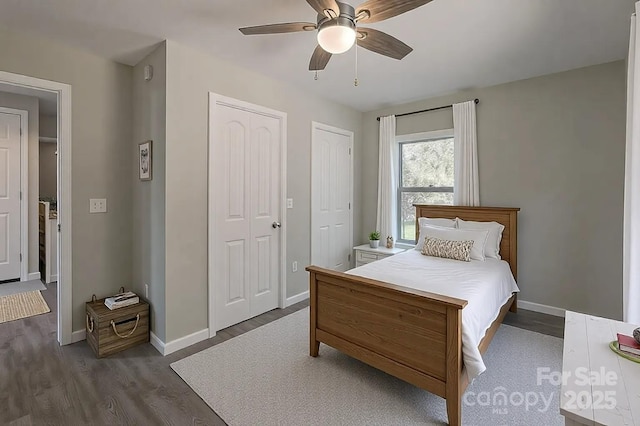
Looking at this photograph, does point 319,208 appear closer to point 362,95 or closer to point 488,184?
point 362,95

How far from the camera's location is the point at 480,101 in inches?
143

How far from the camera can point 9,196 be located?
4.13 metres

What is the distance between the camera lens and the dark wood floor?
179 centimetres

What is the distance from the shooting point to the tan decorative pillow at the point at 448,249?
9.98ft

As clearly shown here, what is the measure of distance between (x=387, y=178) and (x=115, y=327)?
3.52m

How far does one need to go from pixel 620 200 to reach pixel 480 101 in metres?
1.69

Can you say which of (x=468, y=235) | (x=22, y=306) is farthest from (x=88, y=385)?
(x=468, y=235)

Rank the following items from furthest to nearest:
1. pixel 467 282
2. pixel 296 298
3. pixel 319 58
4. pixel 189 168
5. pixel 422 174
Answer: pixel 422 174
pixel 296 298
pixel 189 168
pixel 467 282
pixel 319 58

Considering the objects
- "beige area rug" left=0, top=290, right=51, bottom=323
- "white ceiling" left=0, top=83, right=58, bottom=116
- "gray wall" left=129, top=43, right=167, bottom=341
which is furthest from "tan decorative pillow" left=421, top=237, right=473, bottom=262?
"white ceiling" left=0, top=83, right=58, bottom=116

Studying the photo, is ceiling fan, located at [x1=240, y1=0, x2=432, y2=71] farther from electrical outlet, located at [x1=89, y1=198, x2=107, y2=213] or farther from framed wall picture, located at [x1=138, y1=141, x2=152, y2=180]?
electrical outlet, located at [x1=89, y1=198, x2=107, y2=213]

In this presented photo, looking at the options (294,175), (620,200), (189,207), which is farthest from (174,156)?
(620,200)

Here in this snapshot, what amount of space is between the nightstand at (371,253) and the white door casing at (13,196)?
4.64 metres

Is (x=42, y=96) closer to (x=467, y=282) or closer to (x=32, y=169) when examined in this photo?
(x=32, y=169)

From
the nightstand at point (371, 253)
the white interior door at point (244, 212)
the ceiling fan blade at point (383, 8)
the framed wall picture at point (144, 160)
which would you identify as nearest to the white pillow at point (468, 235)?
the nightstand at point (371, 253)
